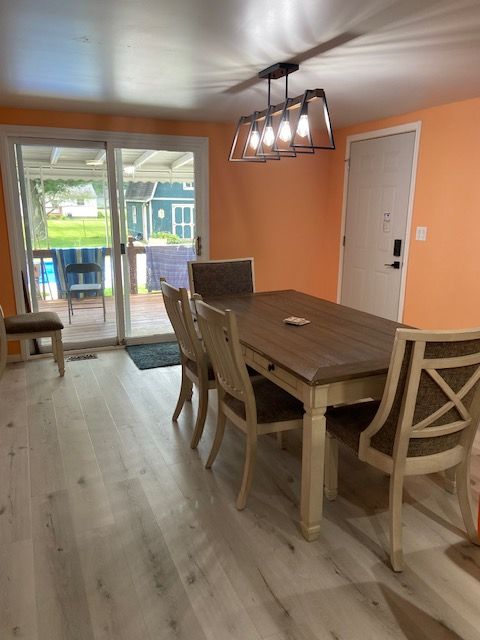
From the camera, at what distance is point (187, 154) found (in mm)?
4547

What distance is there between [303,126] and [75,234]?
2.72 meters

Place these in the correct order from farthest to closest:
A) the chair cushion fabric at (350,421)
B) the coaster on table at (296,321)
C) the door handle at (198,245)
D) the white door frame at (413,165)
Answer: the door handle at (198,245), the white door frame at (413,165), the coaster on table at (296,321), the chair cushion fabric at (350,421)

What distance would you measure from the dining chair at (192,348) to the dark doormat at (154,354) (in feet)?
4.43

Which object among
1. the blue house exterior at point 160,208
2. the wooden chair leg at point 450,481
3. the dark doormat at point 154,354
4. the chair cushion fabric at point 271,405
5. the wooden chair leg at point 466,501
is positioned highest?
the blue house exterior at point 160,208

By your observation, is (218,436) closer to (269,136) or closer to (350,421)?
(350,421)

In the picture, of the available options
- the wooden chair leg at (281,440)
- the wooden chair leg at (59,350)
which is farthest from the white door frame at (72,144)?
the wooden chair leg at (281,440)

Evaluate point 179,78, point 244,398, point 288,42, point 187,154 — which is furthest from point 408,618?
point 187,154

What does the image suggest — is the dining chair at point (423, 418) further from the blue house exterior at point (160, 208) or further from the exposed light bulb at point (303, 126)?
the blue house exterior at point (160, 208)

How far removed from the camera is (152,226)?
457cm

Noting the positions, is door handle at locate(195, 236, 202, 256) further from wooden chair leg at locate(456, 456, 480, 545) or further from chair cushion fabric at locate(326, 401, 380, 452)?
wooden chair leg at locate(456, 456, 480, 545)

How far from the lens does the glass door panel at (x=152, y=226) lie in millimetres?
4406

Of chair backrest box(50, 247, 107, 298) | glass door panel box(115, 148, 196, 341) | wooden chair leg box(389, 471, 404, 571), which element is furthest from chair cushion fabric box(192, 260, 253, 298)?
wooden chair leg box(389, 471, 404, 571)

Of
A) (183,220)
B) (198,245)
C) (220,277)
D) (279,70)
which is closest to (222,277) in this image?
(220,277)

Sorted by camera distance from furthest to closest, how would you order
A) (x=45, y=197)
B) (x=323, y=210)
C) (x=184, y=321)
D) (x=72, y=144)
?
(x=323, y=210) < (x=45, y=197) < (x=72, y=144) < (x=184, y=321)
